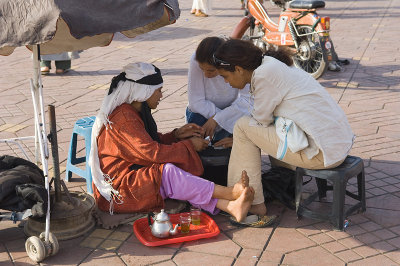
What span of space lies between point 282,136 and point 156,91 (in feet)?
2.99

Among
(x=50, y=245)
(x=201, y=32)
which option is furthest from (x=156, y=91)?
(x=201, y=32)

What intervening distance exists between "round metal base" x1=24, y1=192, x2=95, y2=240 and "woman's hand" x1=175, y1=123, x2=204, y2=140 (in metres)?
0.87

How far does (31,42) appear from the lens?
288 centimetres

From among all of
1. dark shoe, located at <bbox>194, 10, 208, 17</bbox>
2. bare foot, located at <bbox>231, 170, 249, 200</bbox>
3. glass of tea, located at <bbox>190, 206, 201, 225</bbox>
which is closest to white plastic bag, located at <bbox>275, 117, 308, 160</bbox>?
bare foot, located at <bbox>231, 170, 249, 200</bbox>

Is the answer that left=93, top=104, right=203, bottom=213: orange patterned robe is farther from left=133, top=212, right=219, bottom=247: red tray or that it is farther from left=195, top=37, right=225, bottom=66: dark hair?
left=195, top=37, right=225, bottom=66: dark hair

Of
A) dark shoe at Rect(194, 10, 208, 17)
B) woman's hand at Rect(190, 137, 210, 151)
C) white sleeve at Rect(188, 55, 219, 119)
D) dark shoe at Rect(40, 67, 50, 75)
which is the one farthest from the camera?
dark shoe at Rect(194, 10, 208, 17)

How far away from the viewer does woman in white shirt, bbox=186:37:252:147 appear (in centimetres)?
444

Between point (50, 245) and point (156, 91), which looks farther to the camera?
point (156, 91)

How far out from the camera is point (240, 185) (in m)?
3.79

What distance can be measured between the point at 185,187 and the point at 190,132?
576 millimetres

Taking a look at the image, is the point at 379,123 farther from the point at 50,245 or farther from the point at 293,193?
the point at 50,245

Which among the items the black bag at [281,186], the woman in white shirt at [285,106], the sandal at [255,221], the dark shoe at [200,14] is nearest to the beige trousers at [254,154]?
the woman in white shirt at [285,106]

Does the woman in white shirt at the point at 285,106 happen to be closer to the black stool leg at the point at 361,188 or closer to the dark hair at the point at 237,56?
the dark hair at the point at 237,56

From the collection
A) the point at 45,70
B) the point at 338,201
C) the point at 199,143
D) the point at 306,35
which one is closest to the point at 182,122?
the point at 199,143
